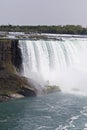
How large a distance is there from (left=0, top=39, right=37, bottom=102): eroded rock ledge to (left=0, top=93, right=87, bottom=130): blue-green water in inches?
44.1

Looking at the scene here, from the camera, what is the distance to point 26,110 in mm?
27453

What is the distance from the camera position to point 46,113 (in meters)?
26.3

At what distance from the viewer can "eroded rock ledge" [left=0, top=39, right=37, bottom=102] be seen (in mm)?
31970

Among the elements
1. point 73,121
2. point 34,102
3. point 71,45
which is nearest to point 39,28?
point 71,45

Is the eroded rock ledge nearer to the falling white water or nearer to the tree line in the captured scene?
the falling white water

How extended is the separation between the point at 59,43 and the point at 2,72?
9107 mm

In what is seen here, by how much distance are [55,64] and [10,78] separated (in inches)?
276

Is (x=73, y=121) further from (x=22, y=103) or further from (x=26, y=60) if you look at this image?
(x=26, y=60)

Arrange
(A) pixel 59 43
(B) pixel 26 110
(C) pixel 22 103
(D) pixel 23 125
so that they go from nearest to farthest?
1. (D) pixel 23 125
2. (B) pixel 26 110
3. (C) pixel 22 103
4. (A) pixel 59 43

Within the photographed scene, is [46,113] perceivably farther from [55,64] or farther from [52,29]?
[52,29]

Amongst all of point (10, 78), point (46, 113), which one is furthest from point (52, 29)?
point (46, 113)

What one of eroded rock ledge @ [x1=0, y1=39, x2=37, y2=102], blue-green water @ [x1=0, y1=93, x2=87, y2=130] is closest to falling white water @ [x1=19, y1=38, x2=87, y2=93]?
eroded rock ledge @ [x1=0, y1=39, x2=37, y2=102]

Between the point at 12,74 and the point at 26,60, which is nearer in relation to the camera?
the point at 12,74

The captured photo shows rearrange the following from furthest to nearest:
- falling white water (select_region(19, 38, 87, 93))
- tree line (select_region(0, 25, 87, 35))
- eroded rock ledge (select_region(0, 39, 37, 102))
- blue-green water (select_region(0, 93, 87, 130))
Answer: tree line (select_region(0, 25, 87, 35)) < falling white water (select_region(19, 38, 87, 93)) < eroded rock ledge (select_region(0, 39, 37, 102)) < blue-green water (select_region(0, 93, 87, 130))
